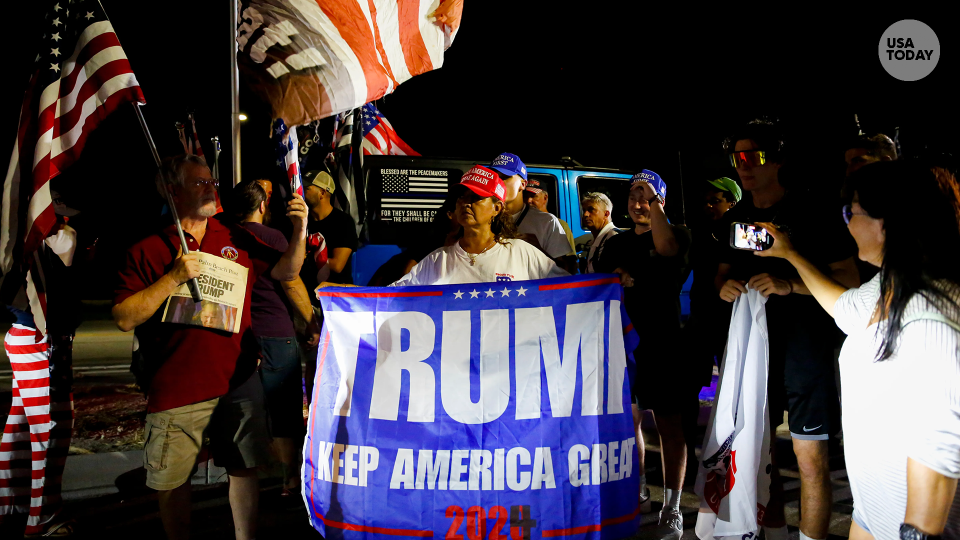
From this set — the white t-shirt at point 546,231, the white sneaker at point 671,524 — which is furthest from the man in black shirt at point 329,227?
the white sneaker at point 671,524

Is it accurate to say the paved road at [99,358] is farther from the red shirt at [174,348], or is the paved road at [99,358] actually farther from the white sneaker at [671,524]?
the white sneaker at [671,524]

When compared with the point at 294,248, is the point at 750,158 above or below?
above

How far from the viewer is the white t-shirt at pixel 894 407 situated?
1823 mm

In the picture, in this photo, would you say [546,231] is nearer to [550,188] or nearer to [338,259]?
[338,259]

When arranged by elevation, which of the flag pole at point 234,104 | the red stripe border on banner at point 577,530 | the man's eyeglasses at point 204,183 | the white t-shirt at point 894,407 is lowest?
the red stripe border on banner at point 577,530

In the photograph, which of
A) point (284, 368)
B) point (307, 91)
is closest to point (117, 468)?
point (284, 368)

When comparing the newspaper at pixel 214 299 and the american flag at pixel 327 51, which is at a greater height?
the american flag at pixel 327 51

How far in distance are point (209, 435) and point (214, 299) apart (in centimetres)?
67

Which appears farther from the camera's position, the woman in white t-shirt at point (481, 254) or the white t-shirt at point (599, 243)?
the white t-shirt at point (599, 243)

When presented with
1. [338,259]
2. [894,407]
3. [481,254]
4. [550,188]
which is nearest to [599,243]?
[481,254]

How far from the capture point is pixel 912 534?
6.00 ft

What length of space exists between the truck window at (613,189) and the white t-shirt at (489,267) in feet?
11.6

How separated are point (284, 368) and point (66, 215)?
6.30ft

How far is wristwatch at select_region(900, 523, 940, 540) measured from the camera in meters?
1.80
